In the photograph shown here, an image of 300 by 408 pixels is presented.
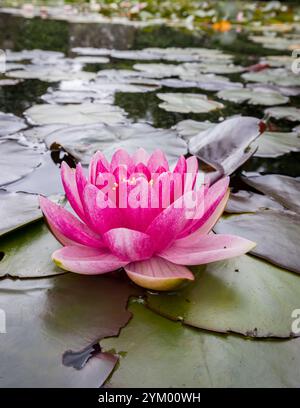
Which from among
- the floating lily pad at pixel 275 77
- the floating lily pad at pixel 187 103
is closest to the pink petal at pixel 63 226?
the floating lily pad at pixel 187 103

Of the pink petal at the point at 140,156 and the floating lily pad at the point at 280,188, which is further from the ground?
the pink petal at the point at 140,156

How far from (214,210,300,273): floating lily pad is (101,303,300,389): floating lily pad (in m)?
0.21

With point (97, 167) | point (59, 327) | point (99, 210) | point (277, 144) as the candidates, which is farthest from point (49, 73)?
point (59, 327)

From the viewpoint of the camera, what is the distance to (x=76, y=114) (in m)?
1.73

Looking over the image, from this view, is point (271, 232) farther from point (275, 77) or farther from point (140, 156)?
point (275, 77)

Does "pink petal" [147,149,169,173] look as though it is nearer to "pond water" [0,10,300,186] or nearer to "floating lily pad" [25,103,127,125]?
"pond water" [0,10,300,186]

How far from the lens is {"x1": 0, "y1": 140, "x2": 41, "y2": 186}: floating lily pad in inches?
44.0

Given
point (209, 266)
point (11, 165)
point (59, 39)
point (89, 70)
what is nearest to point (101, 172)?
Answer: point (209, 266)

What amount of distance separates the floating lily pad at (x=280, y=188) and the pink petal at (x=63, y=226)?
54 centimetres

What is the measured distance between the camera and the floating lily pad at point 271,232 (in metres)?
0.81

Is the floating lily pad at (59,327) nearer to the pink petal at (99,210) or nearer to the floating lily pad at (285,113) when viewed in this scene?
the pink petal at (99,210)

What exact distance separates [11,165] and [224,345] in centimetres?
82

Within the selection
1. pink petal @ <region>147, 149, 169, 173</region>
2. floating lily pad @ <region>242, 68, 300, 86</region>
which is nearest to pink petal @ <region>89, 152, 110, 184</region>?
pink petal @ <region>147, 149, 169, 173</region>

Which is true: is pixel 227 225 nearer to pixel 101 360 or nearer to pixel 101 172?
pixel 101 172
